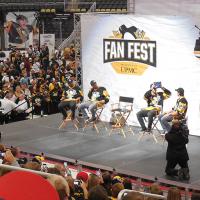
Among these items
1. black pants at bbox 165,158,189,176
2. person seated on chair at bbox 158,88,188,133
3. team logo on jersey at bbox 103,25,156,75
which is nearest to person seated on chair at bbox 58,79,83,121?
team logo on jersey at bbox 103,25,156,75

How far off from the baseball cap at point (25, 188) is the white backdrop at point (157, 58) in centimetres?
1024

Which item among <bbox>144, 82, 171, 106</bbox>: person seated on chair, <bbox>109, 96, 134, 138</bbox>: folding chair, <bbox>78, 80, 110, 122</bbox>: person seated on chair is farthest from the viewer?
<bbox>78, 80, 110, 122</bbox>: person seated on chair

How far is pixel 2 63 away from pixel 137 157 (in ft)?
47.2

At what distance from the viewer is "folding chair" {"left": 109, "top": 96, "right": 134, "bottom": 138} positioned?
12.3 m

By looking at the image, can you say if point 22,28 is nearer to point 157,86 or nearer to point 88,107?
point 88,107

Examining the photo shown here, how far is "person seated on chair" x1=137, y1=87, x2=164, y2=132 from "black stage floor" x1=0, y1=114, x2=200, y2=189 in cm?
48

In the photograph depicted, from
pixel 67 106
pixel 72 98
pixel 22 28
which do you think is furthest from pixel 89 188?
pixel 22 28

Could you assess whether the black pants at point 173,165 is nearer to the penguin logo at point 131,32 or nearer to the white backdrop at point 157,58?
the white backdrop at point 157,58

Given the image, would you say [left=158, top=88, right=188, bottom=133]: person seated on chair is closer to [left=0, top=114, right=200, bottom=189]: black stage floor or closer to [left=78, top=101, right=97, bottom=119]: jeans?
[left=0, top=114, right=200, bottom=189]: black stage floor

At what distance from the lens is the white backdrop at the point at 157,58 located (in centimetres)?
1172

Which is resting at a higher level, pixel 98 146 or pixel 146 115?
pixel 146 115

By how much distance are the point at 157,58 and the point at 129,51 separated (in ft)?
3.31

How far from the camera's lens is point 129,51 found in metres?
13.1

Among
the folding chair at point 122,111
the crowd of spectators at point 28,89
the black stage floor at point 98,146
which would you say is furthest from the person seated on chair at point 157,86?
the crowd of spectators at point 28,89
